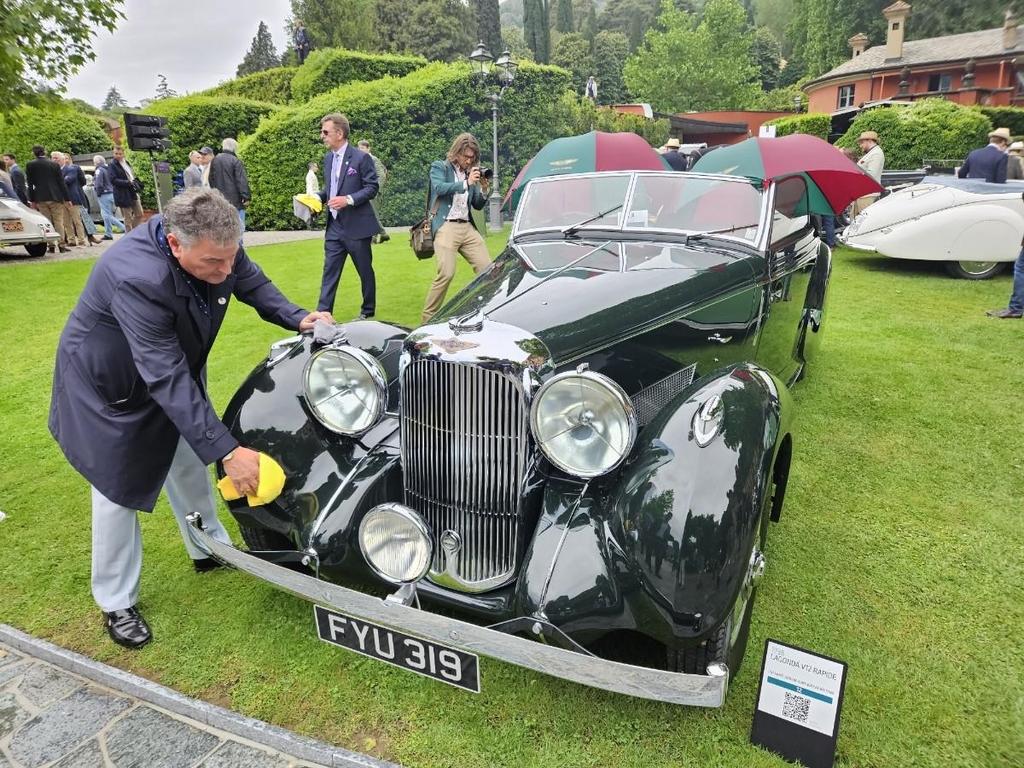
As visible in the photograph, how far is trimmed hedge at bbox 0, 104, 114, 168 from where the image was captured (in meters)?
19.1

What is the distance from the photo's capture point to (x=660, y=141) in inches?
1174

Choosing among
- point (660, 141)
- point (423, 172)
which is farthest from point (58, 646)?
point (660, 141)

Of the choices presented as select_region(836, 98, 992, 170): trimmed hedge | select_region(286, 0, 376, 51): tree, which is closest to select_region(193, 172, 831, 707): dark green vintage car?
select_region(836, 98, 992, 170): trimmed hedge

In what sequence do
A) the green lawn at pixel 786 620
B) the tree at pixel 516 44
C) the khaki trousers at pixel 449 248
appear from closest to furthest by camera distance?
the green lawn at pixel 786 620 < the khaki trousers at pixel 449 248 < the tree at pixel 516 44

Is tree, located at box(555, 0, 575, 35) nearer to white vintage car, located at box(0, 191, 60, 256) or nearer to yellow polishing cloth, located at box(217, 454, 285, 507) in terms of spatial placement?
white vintage car, located at box(0, 191, 60, 256)

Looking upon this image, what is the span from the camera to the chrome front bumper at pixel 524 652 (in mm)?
1840

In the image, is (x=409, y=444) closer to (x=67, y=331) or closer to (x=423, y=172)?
(x=67, y=331)

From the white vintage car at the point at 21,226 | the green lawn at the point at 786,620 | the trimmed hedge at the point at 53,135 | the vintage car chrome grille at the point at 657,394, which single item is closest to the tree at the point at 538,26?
the trimmed hedge at the point at 53,135

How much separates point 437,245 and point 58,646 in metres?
4.76

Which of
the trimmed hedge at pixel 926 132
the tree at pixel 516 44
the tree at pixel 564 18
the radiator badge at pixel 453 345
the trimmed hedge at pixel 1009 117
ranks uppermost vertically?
the tree at pixel 564 18

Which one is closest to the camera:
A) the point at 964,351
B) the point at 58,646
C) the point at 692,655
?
the point at 692,655

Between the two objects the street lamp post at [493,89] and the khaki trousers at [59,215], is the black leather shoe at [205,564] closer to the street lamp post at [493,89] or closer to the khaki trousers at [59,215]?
the khaki trousers at [59,215]

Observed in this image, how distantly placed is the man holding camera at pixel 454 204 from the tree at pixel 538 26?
63.6 metres

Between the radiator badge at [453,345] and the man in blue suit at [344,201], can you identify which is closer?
the radiator badge at [453,345]
